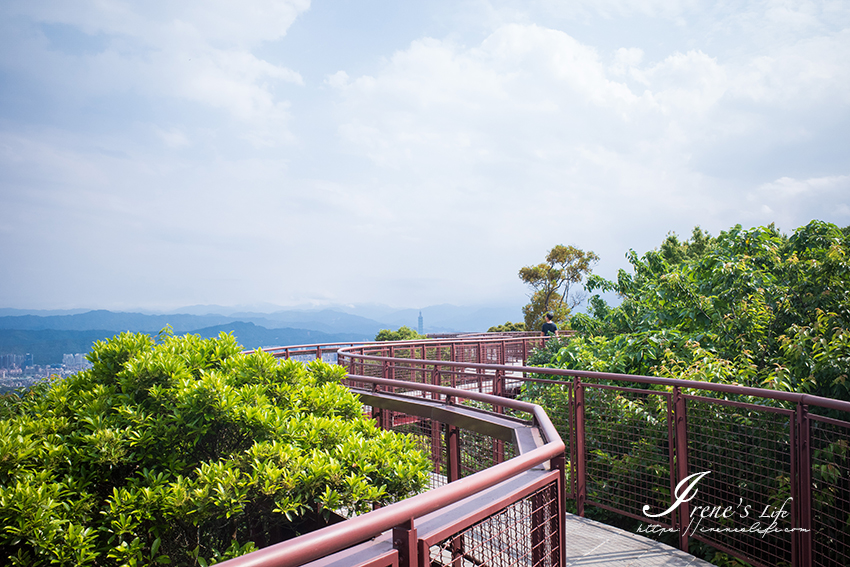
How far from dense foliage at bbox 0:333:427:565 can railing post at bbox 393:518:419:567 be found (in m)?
1.03

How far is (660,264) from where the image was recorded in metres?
11.9

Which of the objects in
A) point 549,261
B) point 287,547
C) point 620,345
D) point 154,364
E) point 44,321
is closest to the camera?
point 287,547

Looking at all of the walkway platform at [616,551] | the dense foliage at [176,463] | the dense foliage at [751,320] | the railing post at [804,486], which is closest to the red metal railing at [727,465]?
the railing post at [804,486]

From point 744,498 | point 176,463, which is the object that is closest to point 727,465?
point 744,498

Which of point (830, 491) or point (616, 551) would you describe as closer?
point (616, 551)

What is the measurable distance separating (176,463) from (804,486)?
362cm

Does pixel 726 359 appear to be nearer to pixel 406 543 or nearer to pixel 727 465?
pixel 727 465

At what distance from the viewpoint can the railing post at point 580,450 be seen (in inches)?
174

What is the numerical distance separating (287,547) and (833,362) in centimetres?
602

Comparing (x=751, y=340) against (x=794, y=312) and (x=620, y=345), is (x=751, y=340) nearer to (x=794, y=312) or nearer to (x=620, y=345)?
→ (x=794, y=312)

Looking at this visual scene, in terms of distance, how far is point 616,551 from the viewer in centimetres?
364

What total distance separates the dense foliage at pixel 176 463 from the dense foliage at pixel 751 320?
4415 mm

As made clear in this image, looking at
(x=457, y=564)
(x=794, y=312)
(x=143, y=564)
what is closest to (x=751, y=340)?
(x=794, y=312)

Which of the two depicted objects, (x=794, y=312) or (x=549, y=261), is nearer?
(x=794, y=312)
